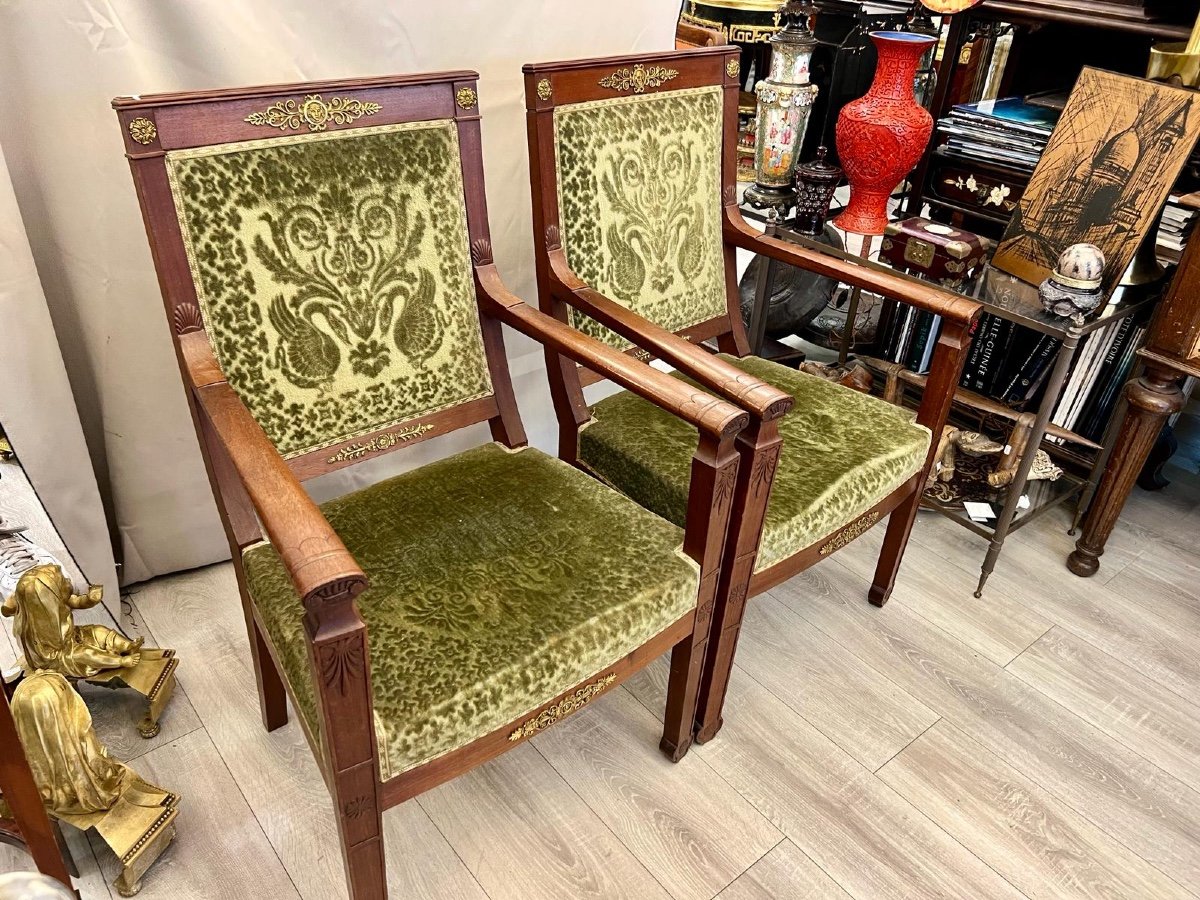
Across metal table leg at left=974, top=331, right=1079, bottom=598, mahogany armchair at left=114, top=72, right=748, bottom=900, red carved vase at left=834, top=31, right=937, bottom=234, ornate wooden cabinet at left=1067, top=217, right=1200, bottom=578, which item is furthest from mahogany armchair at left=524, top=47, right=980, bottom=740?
ornate wooden cabinet at left=1067, top=217, right=1200, bottom=578

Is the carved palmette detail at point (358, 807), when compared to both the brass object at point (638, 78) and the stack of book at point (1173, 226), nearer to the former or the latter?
the brass object at point (638, 78)

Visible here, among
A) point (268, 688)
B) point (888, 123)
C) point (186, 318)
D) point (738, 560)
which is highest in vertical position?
point (888, 123)

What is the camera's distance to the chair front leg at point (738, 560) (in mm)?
1131

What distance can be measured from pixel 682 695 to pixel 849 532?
A: 406mm

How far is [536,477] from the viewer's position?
1.31 metres

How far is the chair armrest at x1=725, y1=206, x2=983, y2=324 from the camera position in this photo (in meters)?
1.42

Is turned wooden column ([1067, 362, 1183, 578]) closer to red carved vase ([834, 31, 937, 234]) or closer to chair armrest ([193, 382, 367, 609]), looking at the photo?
red carved vase ([834, 31, 937, 234])

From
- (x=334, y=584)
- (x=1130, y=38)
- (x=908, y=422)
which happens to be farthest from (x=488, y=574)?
(x=1130, y=38)

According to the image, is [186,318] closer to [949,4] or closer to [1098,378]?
[949,4]

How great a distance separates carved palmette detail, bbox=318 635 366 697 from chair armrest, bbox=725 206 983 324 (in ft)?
3.54

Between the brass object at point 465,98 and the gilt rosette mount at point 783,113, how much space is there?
2.77 ft

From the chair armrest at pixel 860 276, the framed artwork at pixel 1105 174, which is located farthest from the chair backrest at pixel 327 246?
the framed artwork at pixel 1105 174

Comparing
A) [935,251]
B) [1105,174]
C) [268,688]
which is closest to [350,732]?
[268,688]

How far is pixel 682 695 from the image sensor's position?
53.1 inches
